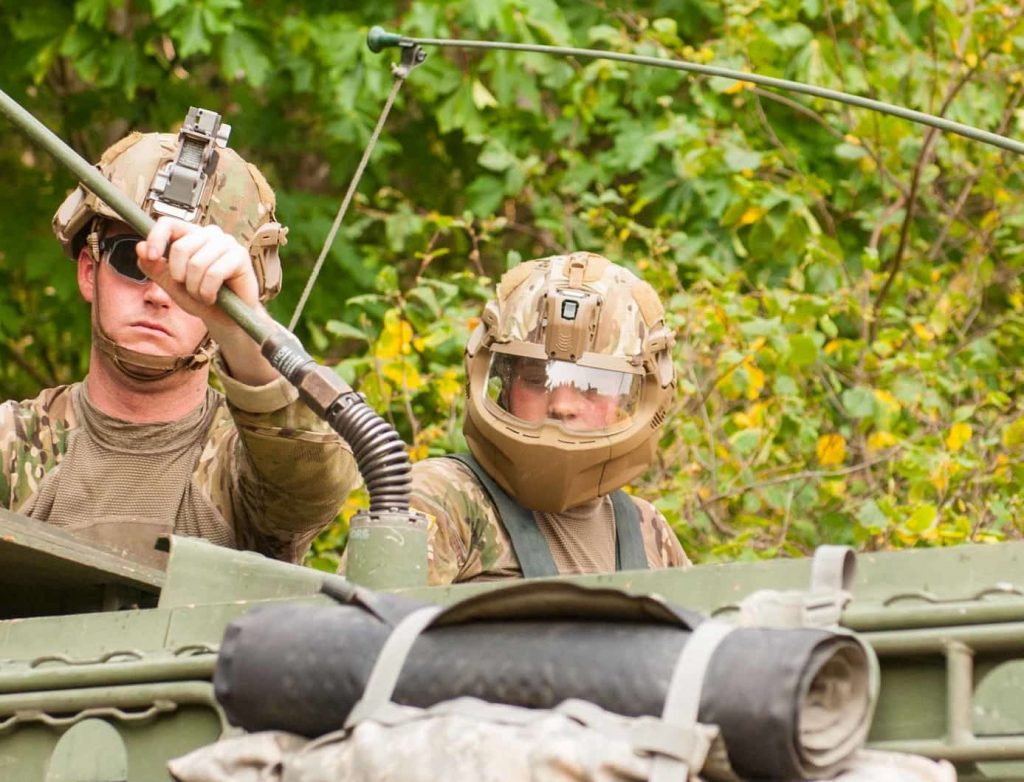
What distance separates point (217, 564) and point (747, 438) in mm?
4109

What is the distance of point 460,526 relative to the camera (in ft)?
15.3

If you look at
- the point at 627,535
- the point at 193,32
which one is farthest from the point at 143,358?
the point at 193,32

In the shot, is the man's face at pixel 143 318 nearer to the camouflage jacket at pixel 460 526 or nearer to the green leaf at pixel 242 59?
the camouflage jacket at pixel 460 526

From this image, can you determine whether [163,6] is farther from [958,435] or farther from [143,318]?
[143,318]

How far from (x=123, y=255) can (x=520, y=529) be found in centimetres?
114

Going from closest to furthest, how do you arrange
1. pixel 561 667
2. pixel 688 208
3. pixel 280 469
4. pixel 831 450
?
pixel 561 667 < pixel 280 469 < pixel 831 450 < pixel 688 208

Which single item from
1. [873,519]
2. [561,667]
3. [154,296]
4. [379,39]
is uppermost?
[379,39]

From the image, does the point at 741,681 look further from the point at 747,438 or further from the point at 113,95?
the point at 113,95

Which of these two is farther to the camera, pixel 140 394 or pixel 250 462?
pixel 140 394

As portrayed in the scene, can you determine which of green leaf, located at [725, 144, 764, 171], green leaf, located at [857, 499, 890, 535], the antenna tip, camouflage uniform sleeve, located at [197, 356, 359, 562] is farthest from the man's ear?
green leaf, located at [725, 144, 764, 171]

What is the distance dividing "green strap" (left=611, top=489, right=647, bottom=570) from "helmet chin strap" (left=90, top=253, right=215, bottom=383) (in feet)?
3.41

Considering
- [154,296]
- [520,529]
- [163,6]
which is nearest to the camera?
[520,529]

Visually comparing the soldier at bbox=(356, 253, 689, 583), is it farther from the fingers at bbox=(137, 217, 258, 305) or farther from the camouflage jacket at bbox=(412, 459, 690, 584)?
the fingers at bbox=(137, 217, 258, 305)

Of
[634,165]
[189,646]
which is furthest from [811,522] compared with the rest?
[189,646]
